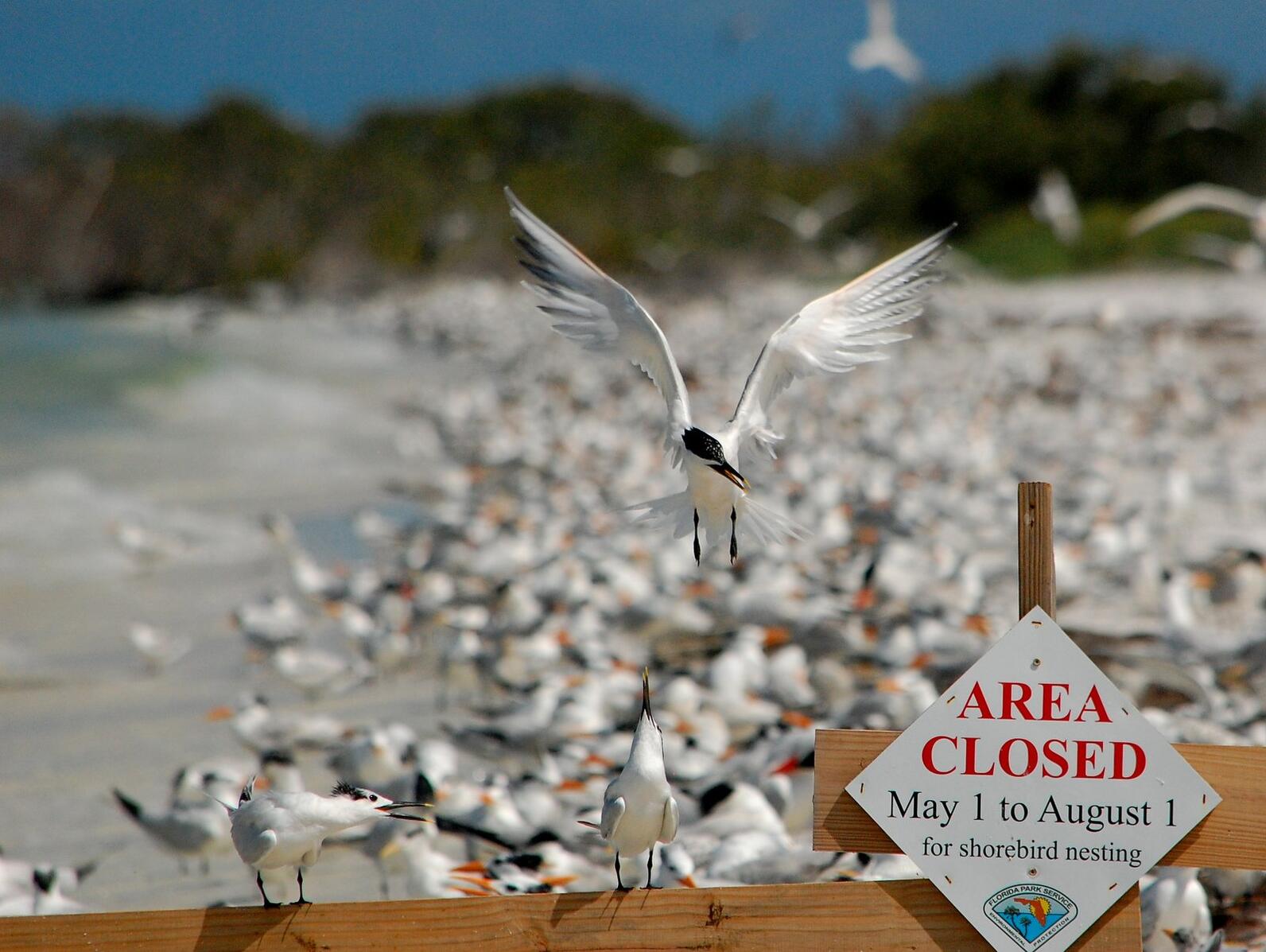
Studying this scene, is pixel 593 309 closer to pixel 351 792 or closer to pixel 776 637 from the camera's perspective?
pixel 351 792

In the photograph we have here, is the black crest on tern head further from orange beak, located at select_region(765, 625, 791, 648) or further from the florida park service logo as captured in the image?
orange beak, located at select_region(765, 625, 791, 648)

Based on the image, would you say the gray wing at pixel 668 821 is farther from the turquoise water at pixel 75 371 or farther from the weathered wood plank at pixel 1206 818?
the turquoise water at pixel 75 371

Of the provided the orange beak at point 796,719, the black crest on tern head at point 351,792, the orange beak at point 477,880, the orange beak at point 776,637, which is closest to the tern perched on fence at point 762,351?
the black crest on tern head at point 351,792

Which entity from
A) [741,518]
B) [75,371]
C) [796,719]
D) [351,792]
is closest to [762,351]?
[741,518]

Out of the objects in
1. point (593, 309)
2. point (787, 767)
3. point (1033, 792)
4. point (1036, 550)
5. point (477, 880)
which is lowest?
point (477, 880)

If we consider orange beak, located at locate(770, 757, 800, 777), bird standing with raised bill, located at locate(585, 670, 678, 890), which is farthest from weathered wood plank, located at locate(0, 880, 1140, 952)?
orange beak, located at locate(770, 757, 800, 777)

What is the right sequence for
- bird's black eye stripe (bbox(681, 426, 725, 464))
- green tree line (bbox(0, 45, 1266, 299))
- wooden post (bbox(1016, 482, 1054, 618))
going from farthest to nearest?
1. green tree line (bbox(0, 45, 1266, 299))
2. bird's black eye stripe (bbox(681, 426, 725, 464))
3. wooden post (bbox(1016, 482, 1054, 618))

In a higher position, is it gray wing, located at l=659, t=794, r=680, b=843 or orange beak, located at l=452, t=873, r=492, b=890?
gray wing, located at l=659, t=794, r=680, b=843
